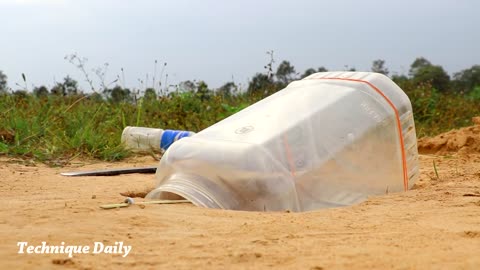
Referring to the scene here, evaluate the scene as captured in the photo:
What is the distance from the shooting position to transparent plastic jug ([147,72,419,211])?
2.32 metres

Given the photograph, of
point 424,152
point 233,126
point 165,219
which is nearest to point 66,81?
point 424,152

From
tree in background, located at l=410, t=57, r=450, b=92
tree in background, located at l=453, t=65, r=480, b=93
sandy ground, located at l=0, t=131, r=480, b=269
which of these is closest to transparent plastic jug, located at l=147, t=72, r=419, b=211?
sandy ground, located at l=0, t=131, r=480, b=269

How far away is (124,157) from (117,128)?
88 cm

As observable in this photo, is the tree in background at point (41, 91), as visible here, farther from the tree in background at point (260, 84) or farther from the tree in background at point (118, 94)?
the tree in background at point (260, 84)

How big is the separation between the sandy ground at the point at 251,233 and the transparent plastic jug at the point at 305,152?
133 millimetres

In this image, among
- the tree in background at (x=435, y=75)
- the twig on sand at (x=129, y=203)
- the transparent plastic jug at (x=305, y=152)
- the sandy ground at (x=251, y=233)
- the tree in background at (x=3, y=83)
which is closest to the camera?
the sandy ground at (x=251, y=233)

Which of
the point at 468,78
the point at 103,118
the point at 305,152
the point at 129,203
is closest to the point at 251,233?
the point at 129,203

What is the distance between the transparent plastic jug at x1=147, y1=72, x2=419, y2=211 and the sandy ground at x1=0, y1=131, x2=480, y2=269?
0.13 metres

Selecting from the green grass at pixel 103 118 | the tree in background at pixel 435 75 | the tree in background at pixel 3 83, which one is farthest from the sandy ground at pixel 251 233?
the tree in background at pixel 435 75

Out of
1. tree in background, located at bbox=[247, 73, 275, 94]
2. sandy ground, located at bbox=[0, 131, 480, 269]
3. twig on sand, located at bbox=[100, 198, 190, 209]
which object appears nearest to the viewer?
sandy ground, located at bbox=[0, 131, 480, 269]

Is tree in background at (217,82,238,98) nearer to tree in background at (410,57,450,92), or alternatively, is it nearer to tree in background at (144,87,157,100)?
tree in background at (144,87,157,100)

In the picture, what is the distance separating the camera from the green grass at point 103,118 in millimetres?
4352

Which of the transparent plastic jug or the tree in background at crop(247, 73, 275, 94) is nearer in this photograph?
the transparent plastic jug

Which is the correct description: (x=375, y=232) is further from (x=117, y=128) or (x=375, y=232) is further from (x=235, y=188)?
(x=117, y=128)
